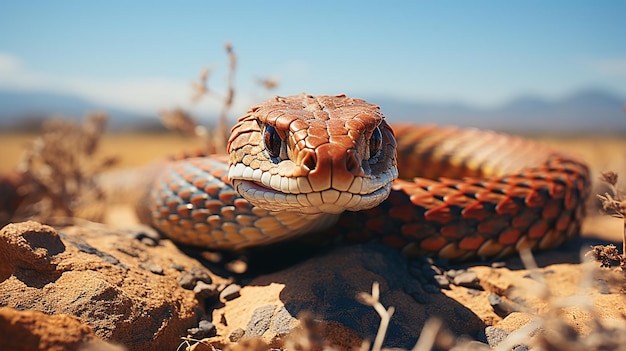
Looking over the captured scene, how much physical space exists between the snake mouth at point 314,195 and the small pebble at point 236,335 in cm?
79

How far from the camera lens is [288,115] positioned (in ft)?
10.6

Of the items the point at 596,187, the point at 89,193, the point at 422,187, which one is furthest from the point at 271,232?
the point at 596,187

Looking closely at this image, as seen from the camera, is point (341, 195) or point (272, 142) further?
point (272, 142)

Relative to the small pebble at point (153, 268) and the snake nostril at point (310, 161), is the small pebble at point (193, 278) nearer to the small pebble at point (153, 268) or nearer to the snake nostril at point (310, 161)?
the small pebble at point (153, 268)

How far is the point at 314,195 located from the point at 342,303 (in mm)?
884

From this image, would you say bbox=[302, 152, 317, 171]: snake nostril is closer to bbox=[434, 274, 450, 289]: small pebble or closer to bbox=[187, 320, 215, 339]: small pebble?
bbox=[187, 320, 215, 339]: small pebble

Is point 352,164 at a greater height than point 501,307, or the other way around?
point 352,164

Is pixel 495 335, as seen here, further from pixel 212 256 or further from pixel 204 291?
pixel 212 256

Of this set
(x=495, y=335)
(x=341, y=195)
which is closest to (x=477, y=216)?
(x=495, y=335)

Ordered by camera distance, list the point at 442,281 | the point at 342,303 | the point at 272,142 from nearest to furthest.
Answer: the point at 272,142 < the point at 342,303 < the point at 442,281

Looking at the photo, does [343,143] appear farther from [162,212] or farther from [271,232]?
[162,212]

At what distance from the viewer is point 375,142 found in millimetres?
3256

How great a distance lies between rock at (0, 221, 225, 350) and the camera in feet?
10.4

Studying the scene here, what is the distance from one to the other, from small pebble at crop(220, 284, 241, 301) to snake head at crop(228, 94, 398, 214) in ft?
2.78
